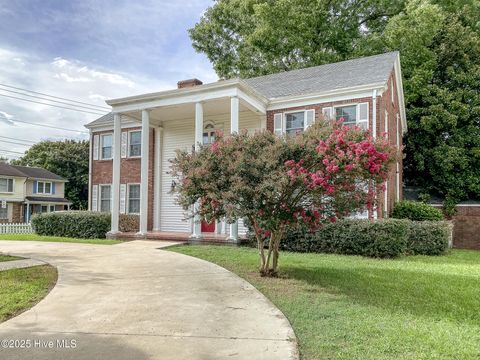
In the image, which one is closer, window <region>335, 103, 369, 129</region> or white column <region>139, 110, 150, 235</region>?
window <region>335, 103, 369, 129</region>

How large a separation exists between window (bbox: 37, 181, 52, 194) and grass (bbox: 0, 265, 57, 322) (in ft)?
111

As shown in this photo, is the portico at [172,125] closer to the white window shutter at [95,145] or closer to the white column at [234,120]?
the white column at [234,120]

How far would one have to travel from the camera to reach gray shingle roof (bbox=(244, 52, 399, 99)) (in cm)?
1397

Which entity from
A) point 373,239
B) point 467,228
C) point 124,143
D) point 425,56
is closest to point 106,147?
point 124,143

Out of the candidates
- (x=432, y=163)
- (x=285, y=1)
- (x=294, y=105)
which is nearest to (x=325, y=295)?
(x=294, y=105)

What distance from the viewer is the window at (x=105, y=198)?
19.3m

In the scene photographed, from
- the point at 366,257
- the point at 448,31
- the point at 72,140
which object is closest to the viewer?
the point at 366,257

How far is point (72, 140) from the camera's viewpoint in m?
45.2

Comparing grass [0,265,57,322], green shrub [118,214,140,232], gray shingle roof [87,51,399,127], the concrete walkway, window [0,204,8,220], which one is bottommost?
window [0,204,8,220]

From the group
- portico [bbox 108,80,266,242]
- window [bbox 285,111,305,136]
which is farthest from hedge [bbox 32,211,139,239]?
window [bbox 285,111,305,136]

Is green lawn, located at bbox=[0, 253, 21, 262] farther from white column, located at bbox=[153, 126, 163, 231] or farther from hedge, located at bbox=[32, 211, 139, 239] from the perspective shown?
white column, located at bbox=[153, 126, 163, 231]

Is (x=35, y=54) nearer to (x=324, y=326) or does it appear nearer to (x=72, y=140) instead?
(x=324, y=326)

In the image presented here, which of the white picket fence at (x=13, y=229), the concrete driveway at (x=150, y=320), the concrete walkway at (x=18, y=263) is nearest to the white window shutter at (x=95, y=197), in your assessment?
the white picket fence at (x=13, y=229)

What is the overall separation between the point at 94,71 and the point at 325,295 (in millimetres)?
18507
